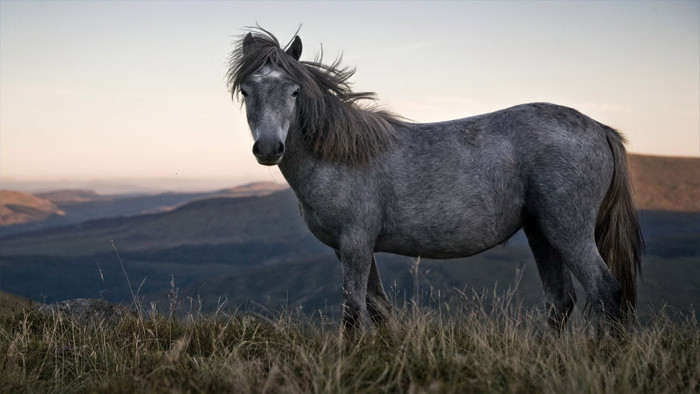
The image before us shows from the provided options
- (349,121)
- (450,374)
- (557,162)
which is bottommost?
(450,374)

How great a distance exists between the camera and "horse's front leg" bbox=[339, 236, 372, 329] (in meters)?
5.30

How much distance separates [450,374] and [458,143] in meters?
2.80

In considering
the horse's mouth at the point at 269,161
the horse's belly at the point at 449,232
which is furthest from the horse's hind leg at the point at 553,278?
the horse's mouth at the point at 269,161

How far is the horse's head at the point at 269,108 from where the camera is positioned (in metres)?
4.80

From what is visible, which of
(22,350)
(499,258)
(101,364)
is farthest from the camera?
(499,258)

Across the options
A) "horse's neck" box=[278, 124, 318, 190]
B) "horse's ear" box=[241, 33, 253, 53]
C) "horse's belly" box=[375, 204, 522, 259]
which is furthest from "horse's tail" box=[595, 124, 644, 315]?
Result: "horse's ear" box=[241, 33, 253, 53]

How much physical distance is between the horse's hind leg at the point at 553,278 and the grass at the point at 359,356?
30.6 inches

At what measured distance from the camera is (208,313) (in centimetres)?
614

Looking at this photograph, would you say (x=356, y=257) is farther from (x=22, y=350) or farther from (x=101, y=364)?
(x=22, y=350)

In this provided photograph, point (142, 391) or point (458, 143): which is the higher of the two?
point (458, 143)

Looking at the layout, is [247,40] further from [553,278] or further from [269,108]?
[553,278]

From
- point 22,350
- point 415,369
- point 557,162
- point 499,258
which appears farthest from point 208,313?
point 499,258

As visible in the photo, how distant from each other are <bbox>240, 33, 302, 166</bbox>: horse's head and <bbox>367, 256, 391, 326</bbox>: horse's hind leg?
5.73 feet

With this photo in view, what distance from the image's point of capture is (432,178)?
5617 mm
